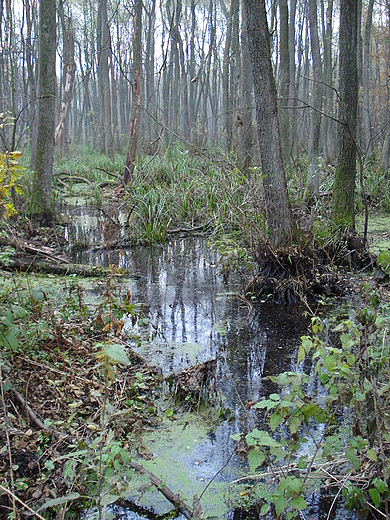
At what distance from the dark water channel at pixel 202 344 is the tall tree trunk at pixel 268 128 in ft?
2.77

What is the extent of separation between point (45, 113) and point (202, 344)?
16.3 feet

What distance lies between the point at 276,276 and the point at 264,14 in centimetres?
249

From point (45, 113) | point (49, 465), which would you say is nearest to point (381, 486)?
point (49, 465)

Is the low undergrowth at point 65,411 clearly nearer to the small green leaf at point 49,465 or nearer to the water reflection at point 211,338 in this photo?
the small green leaf at point 49,465

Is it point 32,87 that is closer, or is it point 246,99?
point 246,99

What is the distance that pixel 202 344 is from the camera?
12.2 ft

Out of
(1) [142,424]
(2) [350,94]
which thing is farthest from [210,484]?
(2) [350,94]

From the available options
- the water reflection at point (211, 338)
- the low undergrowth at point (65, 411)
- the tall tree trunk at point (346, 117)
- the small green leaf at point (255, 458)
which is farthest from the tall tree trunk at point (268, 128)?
the small green leaf at point (255, 458)

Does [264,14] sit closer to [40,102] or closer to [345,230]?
[345,230]

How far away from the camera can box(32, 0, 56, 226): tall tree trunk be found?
6.93m

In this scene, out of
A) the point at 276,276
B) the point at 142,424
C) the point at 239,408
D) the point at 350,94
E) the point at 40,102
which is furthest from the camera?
the point at 40,102

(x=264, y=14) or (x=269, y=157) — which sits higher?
(x=264, y=14)

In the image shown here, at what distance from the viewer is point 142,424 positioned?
8.54 ft

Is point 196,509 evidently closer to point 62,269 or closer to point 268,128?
point 268,128
